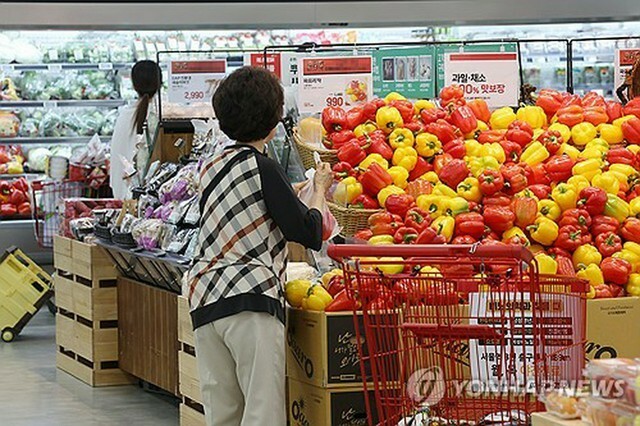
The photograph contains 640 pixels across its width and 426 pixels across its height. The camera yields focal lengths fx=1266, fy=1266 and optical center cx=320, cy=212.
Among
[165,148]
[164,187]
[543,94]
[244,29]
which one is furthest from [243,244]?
[244,29]

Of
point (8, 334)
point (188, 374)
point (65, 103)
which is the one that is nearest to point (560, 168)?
point (188, 374)

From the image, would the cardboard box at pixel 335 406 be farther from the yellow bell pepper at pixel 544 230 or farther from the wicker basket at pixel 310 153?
the wicker basket at pixel 310 153

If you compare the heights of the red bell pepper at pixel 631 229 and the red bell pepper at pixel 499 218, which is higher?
the red bell pepper at pixel 499 218

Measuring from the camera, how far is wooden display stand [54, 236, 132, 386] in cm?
700

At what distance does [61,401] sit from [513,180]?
316 centimetres

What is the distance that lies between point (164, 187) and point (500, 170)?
2328 mm

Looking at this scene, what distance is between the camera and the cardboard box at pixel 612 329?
13.8 feet

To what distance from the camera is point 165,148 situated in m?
7.44

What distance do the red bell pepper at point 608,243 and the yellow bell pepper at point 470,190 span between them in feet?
1.50

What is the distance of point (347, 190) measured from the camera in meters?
4.84

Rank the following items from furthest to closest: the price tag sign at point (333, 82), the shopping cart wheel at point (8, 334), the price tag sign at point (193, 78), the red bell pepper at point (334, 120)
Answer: the shopping cart wheel at point (8, 334) < the price tag sign at point (193, 78) < the price tag sign at point (333, 82) < the red bell pepper at point (334, 120)

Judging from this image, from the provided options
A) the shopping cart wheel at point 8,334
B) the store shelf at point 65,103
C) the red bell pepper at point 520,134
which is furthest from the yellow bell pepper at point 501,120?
the store shelf at point 65,103

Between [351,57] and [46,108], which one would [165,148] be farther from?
[46,108]

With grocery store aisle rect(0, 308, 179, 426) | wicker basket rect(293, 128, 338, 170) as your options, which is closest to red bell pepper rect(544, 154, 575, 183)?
wicker basket rect(293, 128, 338, 170)
